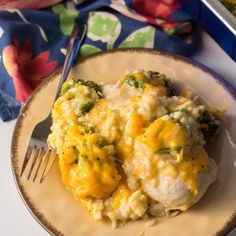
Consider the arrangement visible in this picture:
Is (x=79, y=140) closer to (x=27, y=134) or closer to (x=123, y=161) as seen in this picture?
(x=123, y=161)

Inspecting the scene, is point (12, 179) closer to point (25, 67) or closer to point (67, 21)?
point (25, 67)

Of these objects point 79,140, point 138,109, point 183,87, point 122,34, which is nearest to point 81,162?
point 79,140

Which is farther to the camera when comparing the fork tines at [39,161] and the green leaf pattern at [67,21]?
the green leaf pattern at [67,21]

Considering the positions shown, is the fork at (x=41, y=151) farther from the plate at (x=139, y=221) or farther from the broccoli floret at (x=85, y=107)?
the broccoli floret at (x=85, y=107)

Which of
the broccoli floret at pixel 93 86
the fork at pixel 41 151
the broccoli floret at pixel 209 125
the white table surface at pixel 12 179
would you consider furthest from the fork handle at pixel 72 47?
the broccoli floret at pixel 209 125

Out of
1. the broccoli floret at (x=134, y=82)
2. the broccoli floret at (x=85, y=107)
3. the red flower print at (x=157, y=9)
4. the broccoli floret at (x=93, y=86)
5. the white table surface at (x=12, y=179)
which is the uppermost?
the red flower print at (x=157, y=9)

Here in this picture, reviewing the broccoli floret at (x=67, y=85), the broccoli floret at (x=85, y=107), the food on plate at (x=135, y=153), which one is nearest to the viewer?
the food on plate at (x=135, y=153)

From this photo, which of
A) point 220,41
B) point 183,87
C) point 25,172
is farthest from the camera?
point 220,41
